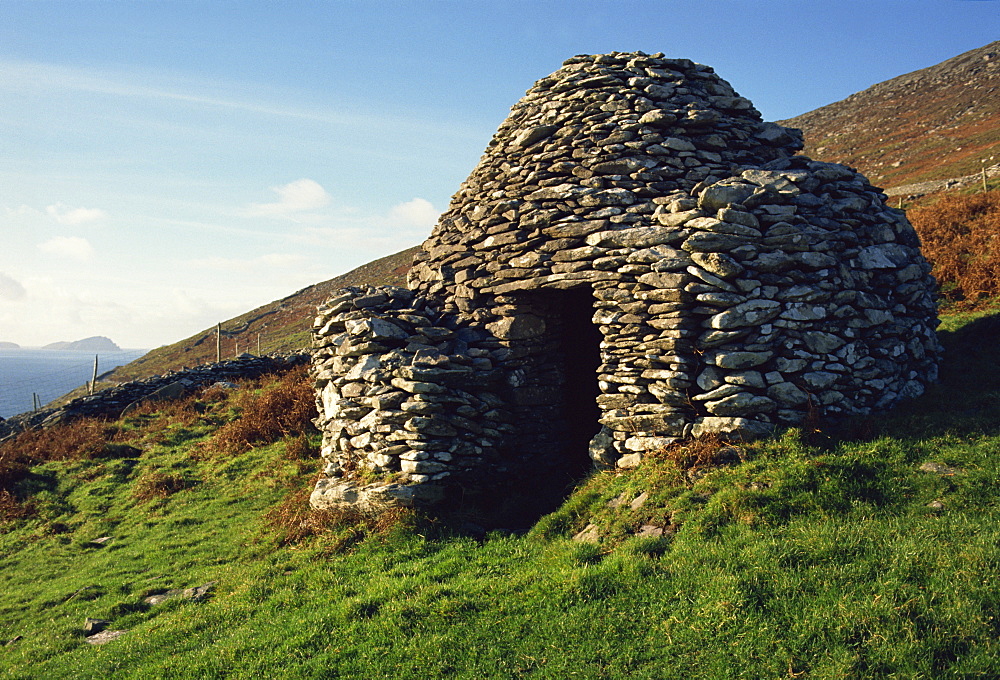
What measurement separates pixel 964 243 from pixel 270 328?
138 ft

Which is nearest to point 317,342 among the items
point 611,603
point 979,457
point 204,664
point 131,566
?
point 131,566

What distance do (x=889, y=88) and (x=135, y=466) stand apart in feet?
287

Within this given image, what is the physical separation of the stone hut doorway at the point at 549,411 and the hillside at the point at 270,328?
25.9 meters

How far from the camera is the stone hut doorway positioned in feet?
32.0

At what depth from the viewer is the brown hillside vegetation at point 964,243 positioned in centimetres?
1456

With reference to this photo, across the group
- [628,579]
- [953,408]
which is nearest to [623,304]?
[628,579]

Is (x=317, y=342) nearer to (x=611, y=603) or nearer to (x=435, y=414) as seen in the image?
(x=435, y=414)

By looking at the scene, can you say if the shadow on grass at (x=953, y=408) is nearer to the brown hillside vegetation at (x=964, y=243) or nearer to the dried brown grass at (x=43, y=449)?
the brown hillside vegetation at (x=964, y=243)

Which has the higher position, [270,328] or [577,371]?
[270,328]

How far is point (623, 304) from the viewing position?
8.78m

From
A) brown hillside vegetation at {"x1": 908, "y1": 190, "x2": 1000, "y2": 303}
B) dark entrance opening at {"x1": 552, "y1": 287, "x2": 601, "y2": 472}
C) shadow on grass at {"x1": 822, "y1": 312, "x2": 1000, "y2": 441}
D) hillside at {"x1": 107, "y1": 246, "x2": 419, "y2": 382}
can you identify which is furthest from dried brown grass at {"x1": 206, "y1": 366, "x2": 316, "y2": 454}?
hillside at {"x1": 107, "y1": 246, "x2": 419, "y2": 382}

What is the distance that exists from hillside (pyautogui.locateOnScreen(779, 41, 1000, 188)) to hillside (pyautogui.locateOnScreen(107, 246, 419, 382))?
36.0 meters

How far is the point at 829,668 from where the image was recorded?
4.29 meters

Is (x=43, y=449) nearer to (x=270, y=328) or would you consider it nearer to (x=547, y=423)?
(x=547, y=423)
